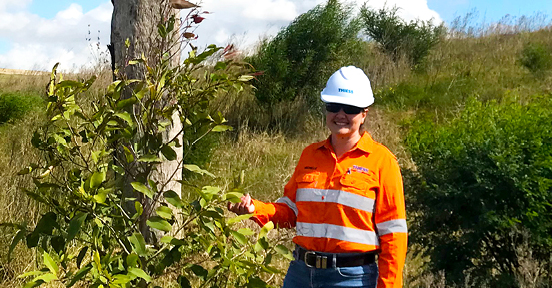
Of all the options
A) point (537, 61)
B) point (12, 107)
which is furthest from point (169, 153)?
point (537, 61)

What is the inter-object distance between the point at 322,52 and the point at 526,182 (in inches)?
306

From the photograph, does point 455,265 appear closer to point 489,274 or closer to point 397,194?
point 489,274

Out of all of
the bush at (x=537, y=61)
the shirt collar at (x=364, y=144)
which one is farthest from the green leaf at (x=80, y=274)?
the bush at (x=537, y=61)

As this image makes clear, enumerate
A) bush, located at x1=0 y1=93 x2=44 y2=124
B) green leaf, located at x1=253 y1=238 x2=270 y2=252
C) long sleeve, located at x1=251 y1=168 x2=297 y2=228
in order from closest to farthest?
green leaf, located at x1=253 y1=238 x2=270 y2=252 < long sleeve, located at x1=251 y1=168 x2=297 y2=228 < bush, located at x1=0 y1=93 x2=44 y2=124

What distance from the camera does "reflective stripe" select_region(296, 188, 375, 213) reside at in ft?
8.55

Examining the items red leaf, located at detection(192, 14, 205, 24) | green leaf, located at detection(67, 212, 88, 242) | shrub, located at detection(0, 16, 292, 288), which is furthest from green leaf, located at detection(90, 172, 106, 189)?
red leaf, located at detection(192, 14, 205, 24)

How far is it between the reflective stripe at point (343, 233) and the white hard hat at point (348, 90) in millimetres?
541

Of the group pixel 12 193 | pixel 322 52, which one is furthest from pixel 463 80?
pixel 12 193

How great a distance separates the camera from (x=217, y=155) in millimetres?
9547

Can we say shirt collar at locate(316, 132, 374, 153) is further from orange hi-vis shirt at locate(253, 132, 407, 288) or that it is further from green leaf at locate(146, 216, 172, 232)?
green leaf at locate(146, 216, 172, 232)

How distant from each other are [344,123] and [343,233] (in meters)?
0.48

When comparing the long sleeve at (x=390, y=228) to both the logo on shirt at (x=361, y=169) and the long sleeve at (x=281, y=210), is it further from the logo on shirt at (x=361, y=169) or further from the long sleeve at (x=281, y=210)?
the long sleeve at (x=281, y=210)

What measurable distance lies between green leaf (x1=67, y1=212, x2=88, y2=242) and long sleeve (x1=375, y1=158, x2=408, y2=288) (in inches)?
47.6

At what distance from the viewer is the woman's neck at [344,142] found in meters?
2.74
